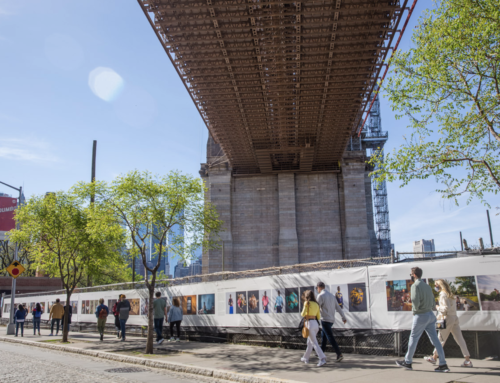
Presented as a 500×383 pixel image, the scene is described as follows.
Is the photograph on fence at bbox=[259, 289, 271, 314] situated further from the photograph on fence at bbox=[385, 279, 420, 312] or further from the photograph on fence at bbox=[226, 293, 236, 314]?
the photograph on fence at bbox=[385, 279, 420, 312]

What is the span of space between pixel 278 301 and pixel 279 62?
2180 centimetres

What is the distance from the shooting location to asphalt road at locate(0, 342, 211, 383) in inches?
343

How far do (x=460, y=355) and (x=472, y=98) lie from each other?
6.83 metres

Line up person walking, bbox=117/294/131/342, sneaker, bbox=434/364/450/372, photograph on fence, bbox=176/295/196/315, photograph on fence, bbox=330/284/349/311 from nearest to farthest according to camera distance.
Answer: sneaker, bbox=434/364/450/372, photograph on fence, bbox=330/284/349/311, photograph on fence, bbox=176/295/196/315, person walking, bbox=117/294/131/342

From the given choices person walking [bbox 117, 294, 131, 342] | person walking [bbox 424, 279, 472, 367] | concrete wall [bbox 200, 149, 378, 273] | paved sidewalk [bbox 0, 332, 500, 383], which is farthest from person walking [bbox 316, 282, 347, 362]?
concrete wall [bbox 200, 149, 378, 273]

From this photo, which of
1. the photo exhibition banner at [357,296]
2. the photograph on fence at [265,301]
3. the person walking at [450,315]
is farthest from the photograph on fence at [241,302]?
the person walking at [450,315]

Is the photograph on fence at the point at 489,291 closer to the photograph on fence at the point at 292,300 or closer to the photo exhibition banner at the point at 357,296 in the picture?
the photo exhibition banner at the point at 357,296

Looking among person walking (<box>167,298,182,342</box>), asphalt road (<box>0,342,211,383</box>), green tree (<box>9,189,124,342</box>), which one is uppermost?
green tree (<box>9,189,124,342</box>)

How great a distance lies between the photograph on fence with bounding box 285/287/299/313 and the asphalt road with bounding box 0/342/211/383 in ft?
13.6

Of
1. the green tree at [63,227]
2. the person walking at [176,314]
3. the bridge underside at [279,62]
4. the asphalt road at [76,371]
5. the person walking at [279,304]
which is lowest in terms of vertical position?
the asphalt road at [76,371]

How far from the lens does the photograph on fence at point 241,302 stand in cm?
1437

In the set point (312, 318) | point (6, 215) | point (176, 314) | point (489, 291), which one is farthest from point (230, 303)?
point (6, 215)

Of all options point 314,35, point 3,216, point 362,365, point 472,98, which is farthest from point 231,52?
point 3,216

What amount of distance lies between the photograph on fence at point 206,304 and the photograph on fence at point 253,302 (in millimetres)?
2032
